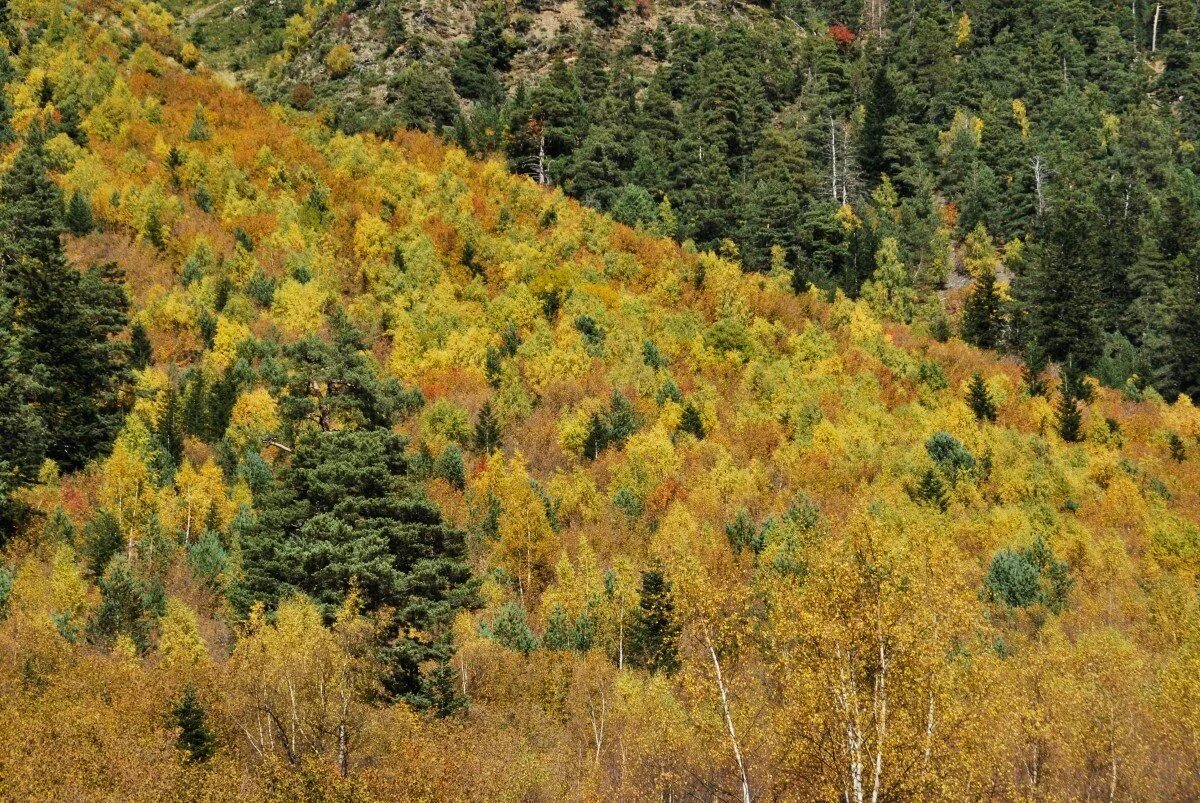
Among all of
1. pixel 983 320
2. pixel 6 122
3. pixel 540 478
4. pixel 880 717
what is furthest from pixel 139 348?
pixel 983 320

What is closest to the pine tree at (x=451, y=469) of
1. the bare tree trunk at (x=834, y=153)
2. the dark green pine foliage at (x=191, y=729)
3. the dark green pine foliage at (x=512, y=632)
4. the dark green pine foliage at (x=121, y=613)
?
the dark green pine foliage at (x=512, y=632)

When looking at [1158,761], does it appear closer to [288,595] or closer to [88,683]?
[288,595]

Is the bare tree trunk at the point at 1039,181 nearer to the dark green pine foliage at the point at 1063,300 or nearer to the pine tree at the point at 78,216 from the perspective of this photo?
the dark green pine foliage at the point at 1063,300

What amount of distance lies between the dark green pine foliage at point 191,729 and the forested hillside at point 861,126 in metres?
59.1

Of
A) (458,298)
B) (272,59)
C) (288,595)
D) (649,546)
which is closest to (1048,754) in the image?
(649,546)

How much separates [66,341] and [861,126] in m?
79.2

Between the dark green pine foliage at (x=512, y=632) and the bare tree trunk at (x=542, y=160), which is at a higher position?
the bare tree trunk at (x=542, y=160)

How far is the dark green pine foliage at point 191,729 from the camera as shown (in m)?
19.6

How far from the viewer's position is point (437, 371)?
2128 inches

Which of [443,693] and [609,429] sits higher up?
[609,429]

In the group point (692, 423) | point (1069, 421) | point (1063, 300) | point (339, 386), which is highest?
point (1063, 300)

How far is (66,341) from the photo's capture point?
44.0m

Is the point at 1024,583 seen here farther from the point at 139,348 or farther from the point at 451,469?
the point at 139,348

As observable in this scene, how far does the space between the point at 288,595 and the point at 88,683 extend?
673 cm
